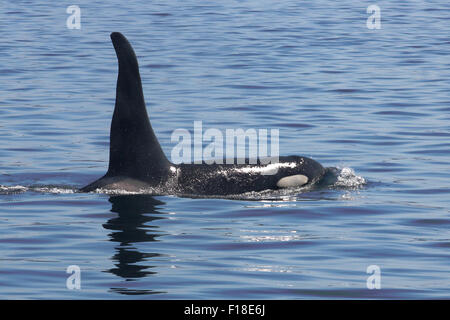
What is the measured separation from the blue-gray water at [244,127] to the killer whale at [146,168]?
0.26m

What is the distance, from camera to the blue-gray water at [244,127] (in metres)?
10.1

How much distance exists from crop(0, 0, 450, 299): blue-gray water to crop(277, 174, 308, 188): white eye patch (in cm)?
21

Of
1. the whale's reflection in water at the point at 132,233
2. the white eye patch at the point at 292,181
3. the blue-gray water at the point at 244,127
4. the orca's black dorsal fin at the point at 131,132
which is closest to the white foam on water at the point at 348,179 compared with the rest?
the blue-gray water at the point at 244,127

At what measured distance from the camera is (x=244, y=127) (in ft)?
60.4

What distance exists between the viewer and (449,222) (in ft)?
40.2

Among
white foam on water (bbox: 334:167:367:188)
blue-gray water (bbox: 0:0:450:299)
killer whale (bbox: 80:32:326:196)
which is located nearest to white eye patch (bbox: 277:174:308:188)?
killer whale (bbox: 80:32:326:196)

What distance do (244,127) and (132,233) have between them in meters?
7.03

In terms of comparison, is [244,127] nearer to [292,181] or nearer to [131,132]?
[292,181]

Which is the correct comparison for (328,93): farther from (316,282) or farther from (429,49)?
(316,282)

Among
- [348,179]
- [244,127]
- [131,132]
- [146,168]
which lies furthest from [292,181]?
[244,127]

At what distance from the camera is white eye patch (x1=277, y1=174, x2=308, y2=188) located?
13.9 metres

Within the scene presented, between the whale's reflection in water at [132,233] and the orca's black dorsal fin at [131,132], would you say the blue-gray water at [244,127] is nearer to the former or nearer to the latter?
the whale's reflection in water at [132,233]

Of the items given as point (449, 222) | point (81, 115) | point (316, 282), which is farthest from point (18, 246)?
point (81, 115)

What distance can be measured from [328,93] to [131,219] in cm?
1026
